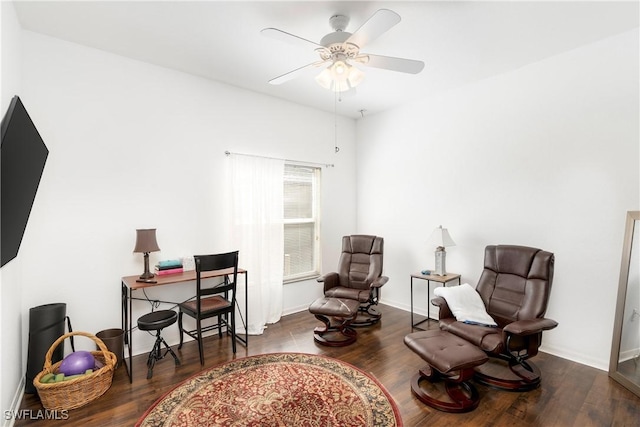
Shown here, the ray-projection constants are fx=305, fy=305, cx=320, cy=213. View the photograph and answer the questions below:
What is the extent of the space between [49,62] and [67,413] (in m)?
2.84

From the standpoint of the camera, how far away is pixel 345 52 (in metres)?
2.32

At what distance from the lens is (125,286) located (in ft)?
9.29

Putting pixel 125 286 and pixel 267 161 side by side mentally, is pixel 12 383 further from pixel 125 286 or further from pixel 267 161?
pixel 267 161

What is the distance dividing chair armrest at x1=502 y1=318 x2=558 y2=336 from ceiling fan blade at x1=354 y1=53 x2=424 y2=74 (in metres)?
2.11

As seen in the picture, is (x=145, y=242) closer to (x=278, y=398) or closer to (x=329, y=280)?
(x=278, y=398)

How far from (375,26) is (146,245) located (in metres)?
2.62

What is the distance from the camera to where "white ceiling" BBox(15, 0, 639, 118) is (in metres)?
2.26

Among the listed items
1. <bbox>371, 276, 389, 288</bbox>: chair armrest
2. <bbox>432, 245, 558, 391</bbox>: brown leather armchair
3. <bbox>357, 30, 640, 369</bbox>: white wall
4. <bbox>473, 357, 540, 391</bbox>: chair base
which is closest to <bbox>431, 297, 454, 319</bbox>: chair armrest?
<bbox>432, 245, 558, 391</bbox>: brown leather armchair

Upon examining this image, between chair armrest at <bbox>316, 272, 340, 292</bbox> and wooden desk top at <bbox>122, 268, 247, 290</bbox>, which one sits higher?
wooden desk top at <bbox>122, 268, 247, 290</bbox>

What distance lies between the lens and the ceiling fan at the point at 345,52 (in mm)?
1951

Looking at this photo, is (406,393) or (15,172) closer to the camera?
(15,172)

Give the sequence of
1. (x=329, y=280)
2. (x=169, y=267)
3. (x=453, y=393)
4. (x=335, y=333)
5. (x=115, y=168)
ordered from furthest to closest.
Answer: (x=329, y=280), (x=335, y=333), (x=169, y=267), (x=115, y=168), (x=453, y=393)

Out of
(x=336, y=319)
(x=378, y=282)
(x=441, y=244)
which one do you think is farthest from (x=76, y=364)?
(x=441, y=244)

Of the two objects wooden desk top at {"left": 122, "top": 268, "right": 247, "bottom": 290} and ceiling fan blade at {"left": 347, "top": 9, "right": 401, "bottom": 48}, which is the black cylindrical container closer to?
wooden desk top at {"left": 122, "top": 268, "right": 247, "bottom": 290}
